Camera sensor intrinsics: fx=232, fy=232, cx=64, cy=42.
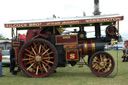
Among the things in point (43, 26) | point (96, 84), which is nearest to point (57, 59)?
point (43, 26)

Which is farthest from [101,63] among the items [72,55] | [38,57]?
[38,57]

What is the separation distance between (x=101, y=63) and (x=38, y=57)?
7.67 feet

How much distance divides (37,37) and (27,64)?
111 cm

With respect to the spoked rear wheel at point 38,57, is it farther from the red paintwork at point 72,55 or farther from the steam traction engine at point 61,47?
the red paintwork at point 72,55

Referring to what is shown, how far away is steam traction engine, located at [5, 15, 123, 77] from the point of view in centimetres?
842

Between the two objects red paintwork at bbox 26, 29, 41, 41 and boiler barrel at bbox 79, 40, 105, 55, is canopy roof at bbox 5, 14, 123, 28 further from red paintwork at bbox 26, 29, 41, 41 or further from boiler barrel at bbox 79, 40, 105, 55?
boiler barrel at bbox 79, 40, 105, 55

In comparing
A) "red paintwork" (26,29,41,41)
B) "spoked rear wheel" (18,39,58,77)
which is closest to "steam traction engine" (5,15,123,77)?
"spoked rear wheel" (18,39,58,77)

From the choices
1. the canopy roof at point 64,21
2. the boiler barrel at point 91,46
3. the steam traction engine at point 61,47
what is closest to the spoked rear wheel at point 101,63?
the steam traction engine at point 61,47

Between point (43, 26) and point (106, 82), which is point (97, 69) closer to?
point (106, 82)

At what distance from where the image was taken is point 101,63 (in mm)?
8453

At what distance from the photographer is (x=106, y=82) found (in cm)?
730

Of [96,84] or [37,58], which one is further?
[37,58]

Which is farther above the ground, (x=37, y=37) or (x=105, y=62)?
(x=37, y=37)

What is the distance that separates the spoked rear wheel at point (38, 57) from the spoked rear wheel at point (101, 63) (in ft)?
4.49
